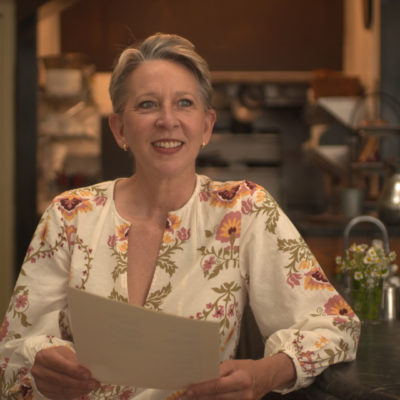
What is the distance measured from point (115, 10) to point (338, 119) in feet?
7.53

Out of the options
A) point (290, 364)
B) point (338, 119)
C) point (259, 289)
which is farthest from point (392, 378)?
point (338, 119)

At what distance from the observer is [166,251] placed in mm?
1474

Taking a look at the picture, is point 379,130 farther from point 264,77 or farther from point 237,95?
point 237,95

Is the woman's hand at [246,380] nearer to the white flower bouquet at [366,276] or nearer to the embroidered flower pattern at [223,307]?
the embroidered flower pattern at [223,307]

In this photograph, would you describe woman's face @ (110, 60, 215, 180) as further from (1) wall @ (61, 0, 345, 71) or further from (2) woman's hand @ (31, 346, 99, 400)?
(1) wall @ (61, 0, 345, 71)

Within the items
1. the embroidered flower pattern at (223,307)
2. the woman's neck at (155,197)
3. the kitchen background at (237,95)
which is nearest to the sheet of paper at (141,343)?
the embroidered flower pattern at (223,307)

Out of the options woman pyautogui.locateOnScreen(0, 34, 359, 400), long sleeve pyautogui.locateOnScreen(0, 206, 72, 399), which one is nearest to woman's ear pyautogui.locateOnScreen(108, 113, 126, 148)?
woman pyautogui.locateOnScreen(0, 34, 359, 400)

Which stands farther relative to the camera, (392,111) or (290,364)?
(392,111)

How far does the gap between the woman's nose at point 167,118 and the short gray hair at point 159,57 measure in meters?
0.10

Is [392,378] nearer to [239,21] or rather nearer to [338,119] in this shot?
[338,119]

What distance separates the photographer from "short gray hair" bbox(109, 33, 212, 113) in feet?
4.88

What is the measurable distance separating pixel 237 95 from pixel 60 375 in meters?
5.22

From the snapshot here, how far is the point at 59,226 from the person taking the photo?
148 cm

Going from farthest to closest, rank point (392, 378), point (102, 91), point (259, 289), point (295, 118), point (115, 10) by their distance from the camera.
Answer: point (295, 118), point (102, 91), point (115, 10), point (259, 289), point (392, 378)
